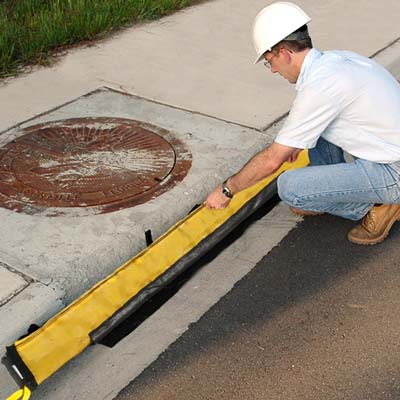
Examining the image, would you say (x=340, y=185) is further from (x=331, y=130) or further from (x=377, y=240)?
(x=377, y=240)

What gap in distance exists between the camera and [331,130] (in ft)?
10.8

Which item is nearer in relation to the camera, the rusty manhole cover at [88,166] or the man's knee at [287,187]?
the man's knee at [287,187]

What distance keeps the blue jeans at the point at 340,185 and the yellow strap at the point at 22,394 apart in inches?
64.0

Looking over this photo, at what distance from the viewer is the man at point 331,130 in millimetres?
3031

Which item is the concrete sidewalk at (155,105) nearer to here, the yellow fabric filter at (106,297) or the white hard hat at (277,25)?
the yellow fabric filter at (106,297)

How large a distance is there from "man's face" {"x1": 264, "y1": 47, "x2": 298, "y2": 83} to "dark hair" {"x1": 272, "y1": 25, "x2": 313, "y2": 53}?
0.06 ft

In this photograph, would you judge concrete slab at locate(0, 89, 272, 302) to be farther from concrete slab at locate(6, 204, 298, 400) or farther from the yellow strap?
the yellow strap

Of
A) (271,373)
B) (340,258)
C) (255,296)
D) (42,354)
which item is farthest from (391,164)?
(42,354)

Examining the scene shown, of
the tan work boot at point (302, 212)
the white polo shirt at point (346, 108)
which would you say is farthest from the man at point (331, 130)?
the tan work boot at point (302, 212)

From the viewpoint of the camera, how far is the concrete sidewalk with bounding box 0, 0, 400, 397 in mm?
3125

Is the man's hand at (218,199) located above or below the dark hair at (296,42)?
below

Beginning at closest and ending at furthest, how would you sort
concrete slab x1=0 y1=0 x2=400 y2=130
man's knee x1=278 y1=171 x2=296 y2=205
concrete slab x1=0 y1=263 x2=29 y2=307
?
concrete slab x1=0 y1=263 x2=29 y2=307 → man's knee x1=278 y1=171 x2=296 y2=205 → concrete slab x1=0 y1=0 x2=400 y2=130

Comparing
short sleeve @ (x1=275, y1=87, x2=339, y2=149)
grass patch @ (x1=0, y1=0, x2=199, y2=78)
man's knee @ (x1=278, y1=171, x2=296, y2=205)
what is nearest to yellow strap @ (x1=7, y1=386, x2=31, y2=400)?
short sleeve @ (x1=275, y1=87, x2=339, y2=149)

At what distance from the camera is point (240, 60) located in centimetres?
559
